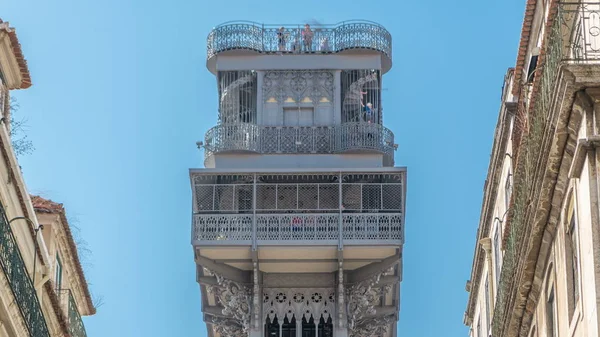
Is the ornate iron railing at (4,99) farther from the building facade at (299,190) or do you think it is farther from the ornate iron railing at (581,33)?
the building facade at (299,190)

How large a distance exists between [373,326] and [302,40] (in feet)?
28.5

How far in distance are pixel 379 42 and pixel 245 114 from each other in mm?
4519

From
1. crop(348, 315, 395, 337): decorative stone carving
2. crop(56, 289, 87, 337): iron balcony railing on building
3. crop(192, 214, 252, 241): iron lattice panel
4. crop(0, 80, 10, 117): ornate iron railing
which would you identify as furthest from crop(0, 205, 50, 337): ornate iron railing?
crop(348, 315, 395, 337): decorative stone carving

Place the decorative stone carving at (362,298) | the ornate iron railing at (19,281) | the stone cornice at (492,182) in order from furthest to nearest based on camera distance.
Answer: the decorative stone carving at (362,298)
the stone cornice at (492,182)
the ornate iron railing at (19,281)

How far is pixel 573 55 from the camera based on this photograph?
21.1 meters

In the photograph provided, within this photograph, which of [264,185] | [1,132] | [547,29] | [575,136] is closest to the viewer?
[575,136]

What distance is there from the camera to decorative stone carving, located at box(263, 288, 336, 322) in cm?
5241

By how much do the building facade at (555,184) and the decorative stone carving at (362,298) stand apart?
22226 mm

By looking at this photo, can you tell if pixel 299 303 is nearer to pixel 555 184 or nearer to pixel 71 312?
pixel 71 312

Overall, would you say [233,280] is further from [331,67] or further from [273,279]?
[331,67]

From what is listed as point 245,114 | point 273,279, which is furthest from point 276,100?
point 273,279

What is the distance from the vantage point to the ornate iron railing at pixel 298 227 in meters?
50.9

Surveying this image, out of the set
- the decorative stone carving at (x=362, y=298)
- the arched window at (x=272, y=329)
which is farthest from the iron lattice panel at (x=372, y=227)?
the arched window at (x=272, y=329)

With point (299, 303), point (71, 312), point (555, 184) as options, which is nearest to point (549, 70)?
point (555, 184)
